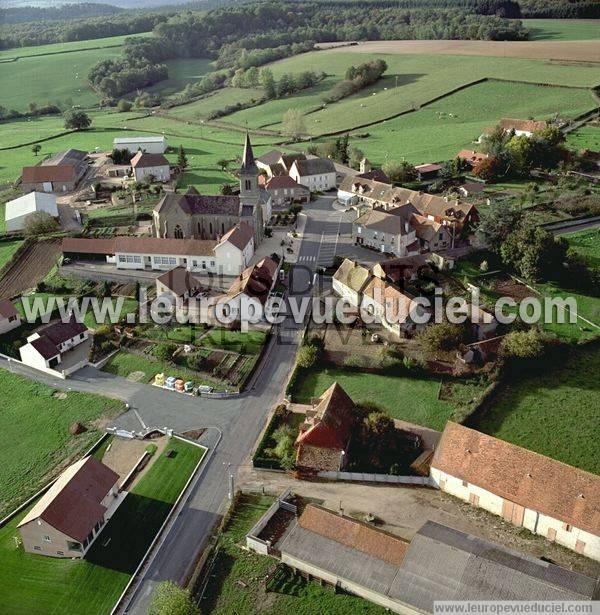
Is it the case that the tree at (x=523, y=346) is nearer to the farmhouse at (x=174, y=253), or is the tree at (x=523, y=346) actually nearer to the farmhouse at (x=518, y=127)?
the farmhouse at (x=174, y=253)

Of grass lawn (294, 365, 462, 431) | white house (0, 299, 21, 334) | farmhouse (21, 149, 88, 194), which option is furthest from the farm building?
farmhouse (21, 149, 88, 194)

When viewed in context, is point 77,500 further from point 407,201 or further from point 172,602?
point 407,201

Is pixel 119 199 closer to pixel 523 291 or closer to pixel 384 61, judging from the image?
pixel 523 291

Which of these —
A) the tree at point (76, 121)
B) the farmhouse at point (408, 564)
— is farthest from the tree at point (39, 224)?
the tree at point (76, 121)

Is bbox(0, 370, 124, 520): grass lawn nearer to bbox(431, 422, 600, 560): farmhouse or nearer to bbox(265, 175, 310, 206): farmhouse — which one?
bbox(431, 422, 600, 560): farmhouse

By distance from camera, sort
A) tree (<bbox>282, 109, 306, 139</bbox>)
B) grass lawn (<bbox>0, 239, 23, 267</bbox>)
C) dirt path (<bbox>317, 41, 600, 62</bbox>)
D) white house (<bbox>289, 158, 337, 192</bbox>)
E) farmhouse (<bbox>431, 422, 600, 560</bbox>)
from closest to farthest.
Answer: farmhouse (<bbox>431, 422, 600, 560</bbox>)
grass lawn (<bbox>0, 239, 23, 267</bbox>)
white house (<bbox>289, 158, 337, 192</bbox>)
tree (<bbox>282, 109, 306, 139</bbox>)
dirt path (<bbox>317, 41, 600, 62</bbox>)
